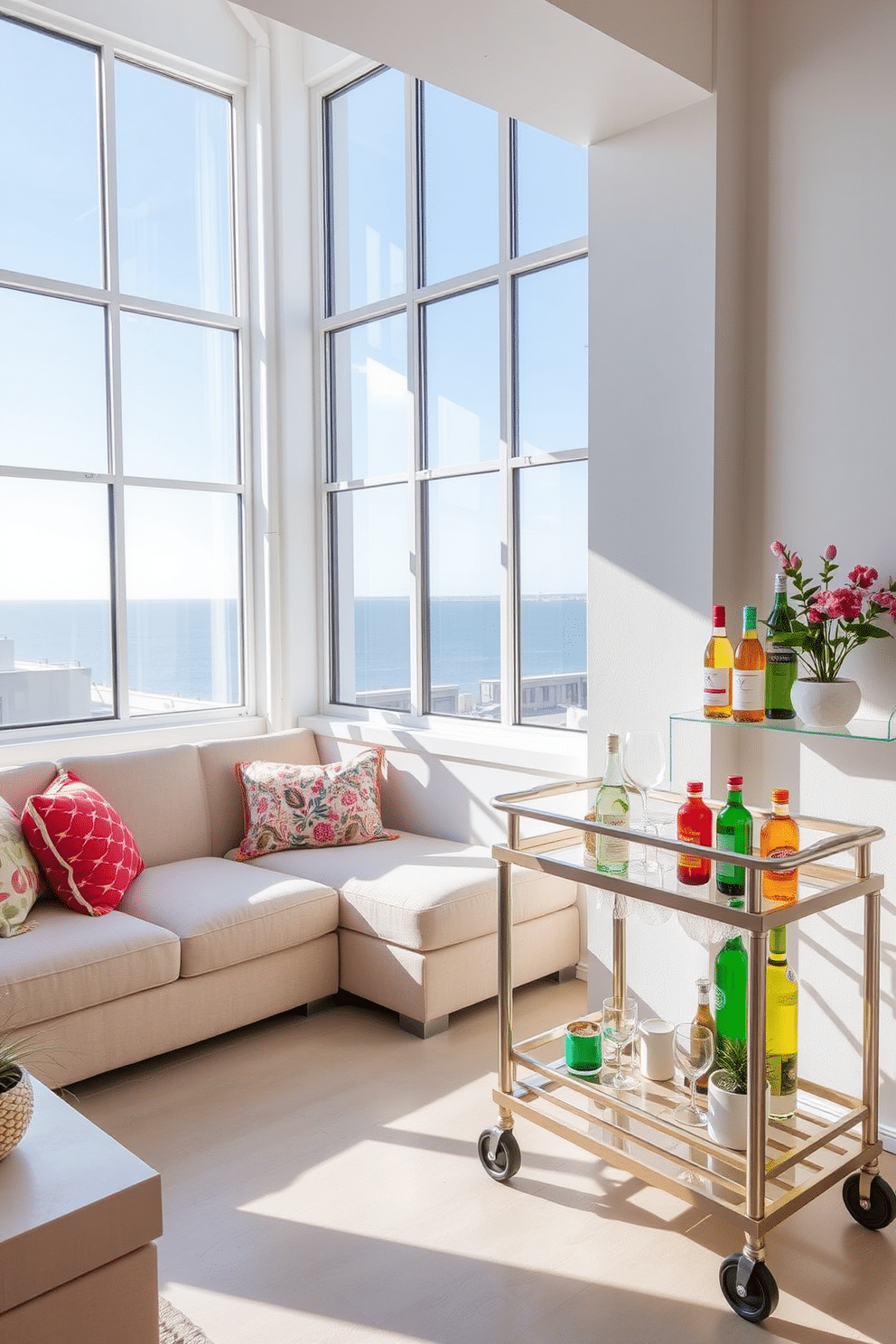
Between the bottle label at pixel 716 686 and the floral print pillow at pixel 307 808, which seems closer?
the bottle label at pixel 716 686

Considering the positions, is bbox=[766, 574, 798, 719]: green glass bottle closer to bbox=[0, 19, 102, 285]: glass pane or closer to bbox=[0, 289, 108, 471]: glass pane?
bbox=[0, 289, 108, 471]: glass pane

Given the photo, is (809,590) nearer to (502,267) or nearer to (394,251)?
(502,267)

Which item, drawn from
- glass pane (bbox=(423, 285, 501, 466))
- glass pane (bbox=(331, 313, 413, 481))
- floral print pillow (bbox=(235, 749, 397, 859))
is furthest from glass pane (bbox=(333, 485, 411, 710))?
floral print pillow (bbox=(235, 749, 397, 859))

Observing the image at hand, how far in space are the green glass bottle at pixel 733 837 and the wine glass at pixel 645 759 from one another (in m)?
0.17

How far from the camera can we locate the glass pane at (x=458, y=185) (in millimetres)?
3742

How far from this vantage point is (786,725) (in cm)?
226

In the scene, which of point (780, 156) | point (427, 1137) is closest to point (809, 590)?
point (780, 156)

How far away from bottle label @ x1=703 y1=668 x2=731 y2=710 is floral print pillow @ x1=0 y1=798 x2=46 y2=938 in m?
1.95

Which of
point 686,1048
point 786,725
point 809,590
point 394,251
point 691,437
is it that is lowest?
point 686,1048

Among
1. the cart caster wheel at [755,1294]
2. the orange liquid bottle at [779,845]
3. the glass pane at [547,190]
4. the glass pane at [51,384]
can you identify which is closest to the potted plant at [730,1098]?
the cart caster wheel at [755,1294]

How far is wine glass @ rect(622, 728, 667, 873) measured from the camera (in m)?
2.17

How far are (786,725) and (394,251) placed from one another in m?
2.77

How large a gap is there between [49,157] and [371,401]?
4.89 ft

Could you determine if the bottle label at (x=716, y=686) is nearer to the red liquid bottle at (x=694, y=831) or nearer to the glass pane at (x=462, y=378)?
the red liquid bottle at (x=694, y=831)
